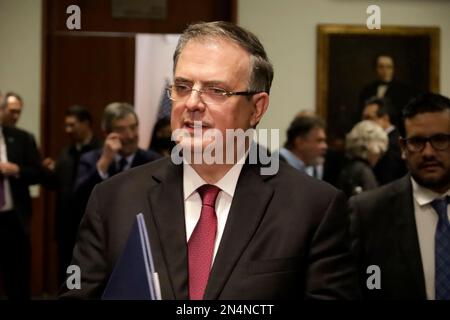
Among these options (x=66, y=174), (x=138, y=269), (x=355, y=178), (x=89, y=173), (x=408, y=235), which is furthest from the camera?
(x=66, y=174)

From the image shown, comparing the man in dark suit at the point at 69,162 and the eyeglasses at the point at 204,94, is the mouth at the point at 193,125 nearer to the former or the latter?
the eyeglasses at the point at 204,94

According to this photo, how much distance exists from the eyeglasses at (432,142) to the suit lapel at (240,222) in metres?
0.61

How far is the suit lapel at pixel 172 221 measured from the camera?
1.00m

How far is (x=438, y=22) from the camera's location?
1.86 metres

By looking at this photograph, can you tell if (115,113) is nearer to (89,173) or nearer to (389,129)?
(89,173)

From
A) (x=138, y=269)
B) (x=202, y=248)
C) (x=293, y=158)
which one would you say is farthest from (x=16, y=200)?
(x=138, y=269)

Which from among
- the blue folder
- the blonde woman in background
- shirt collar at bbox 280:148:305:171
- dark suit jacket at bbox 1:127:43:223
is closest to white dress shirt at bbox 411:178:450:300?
the blonde woman in background

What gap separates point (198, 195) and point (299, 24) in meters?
0.89

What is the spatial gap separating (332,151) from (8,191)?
4.34ft

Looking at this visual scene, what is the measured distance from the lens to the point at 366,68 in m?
2.30

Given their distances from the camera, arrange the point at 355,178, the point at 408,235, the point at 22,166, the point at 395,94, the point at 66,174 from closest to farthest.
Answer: the point at 408,235
the point at 355,178
the point at 395,94
the point at 66,174
the point at 22,166

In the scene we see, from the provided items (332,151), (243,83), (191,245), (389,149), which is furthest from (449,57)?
(191,245)

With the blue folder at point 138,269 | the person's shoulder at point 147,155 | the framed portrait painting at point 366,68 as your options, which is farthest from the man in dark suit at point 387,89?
the blue folder at point 138,269

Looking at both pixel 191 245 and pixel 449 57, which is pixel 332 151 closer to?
pixel 449 57
